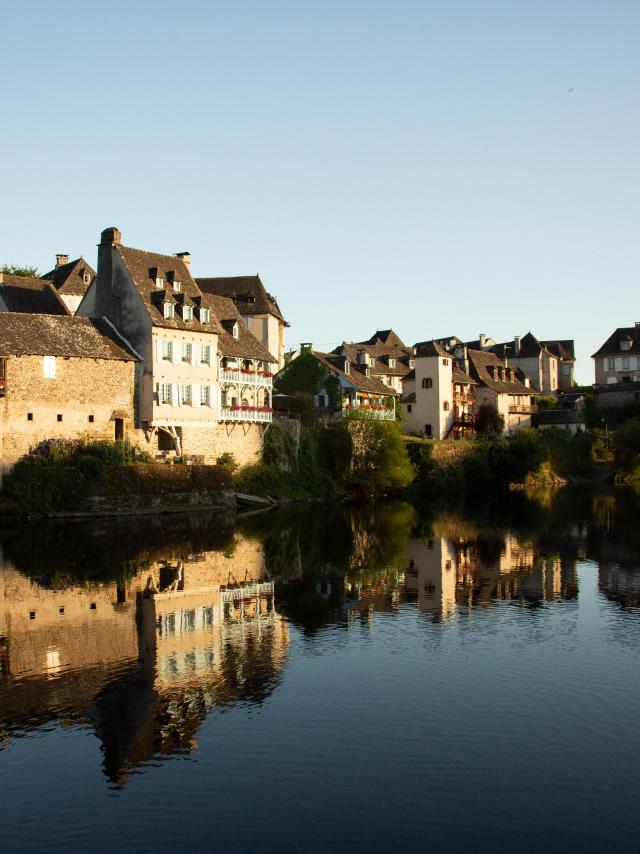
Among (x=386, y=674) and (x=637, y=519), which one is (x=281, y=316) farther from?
(x=386, y=674)

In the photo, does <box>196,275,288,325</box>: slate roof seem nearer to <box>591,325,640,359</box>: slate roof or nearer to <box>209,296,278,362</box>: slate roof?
<box>209,296,278,362</box>: slate roof

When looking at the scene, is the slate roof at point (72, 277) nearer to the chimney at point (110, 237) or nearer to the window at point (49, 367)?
the chimney at point (110, 237)

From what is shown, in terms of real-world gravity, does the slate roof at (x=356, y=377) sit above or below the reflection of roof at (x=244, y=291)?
below

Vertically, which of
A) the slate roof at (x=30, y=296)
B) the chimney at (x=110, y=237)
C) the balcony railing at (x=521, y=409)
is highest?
the chimney at (x=110, y=237)

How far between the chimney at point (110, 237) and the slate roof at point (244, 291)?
849 inches

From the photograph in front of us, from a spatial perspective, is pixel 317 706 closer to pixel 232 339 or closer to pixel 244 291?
pixel 232 339

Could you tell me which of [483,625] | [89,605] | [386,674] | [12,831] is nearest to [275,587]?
[89,605]

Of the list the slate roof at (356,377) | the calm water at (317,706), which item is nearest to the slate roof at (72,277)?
the slate roof at (356,377)

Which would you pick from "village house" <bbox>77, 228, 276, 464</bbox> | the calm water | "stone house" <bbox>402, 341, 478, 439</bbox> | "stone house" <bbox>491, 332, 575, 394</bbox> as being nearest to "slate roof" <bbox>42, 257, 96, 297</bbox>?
"village house" <bbox>77, 228, 276, 464</bbox>

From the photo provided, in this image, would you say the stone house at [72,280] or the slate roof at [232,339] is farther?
the stone house at [72,280]

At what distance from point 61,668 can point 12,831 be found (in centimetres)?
778

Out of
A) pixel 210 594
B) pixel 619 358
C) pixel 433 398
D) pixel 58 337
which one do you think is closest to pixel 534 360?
pixel 619 358

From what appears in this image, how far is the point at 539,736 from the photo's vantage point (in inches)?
639

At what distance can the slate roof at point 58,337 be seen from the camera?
51531 millimetres
